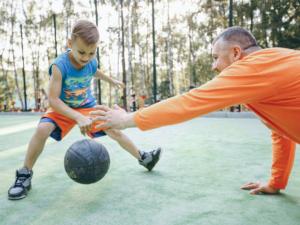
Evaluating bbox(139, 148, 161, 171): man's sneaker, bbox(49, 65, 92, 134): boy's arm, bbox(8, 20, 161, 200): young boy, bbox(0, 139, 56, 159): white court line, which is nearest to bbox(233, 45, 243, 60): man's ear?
bbox(8, 20, 161, 200): young boy

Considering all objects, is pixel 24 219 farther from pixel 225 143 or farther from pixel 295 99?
pixel 225 143

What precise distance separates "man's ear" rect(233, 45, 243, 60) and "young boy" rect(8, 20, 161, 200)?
108cm

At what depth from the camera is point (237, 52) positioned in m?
1.79

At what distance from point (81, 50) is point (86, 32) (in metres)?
0.16

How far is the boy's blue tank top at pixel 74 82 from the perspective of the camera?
2828 mm

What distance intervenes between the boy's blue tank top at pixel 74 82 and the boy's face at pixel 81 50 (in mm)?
121

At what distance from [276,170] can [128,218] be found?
115 centimetres

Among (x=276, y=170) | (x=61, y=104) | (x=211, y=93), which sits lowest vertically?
(x=276, y=170)

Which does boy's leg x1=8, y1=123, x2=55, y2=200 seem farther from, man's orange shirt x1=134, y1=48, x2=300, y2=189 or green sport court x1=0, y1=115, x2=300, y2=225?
man's orange shirt x1=134, y1=48, x2=300, y2=189

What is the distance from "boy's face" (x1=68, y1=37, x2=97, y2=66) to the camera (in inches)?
103

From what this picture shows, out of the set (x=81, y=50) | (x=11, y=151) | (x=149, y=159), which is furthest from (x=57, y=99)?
(x=11, y=151)

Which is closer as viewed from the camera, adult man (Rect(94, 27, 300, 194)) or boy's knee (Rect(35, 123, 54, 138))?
adult man (Rect(94, 27, 300, 194))

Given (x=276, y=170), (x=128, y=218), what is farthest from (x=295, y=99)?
(x=128, y=218)

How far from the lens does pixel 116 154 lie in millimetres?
4281
